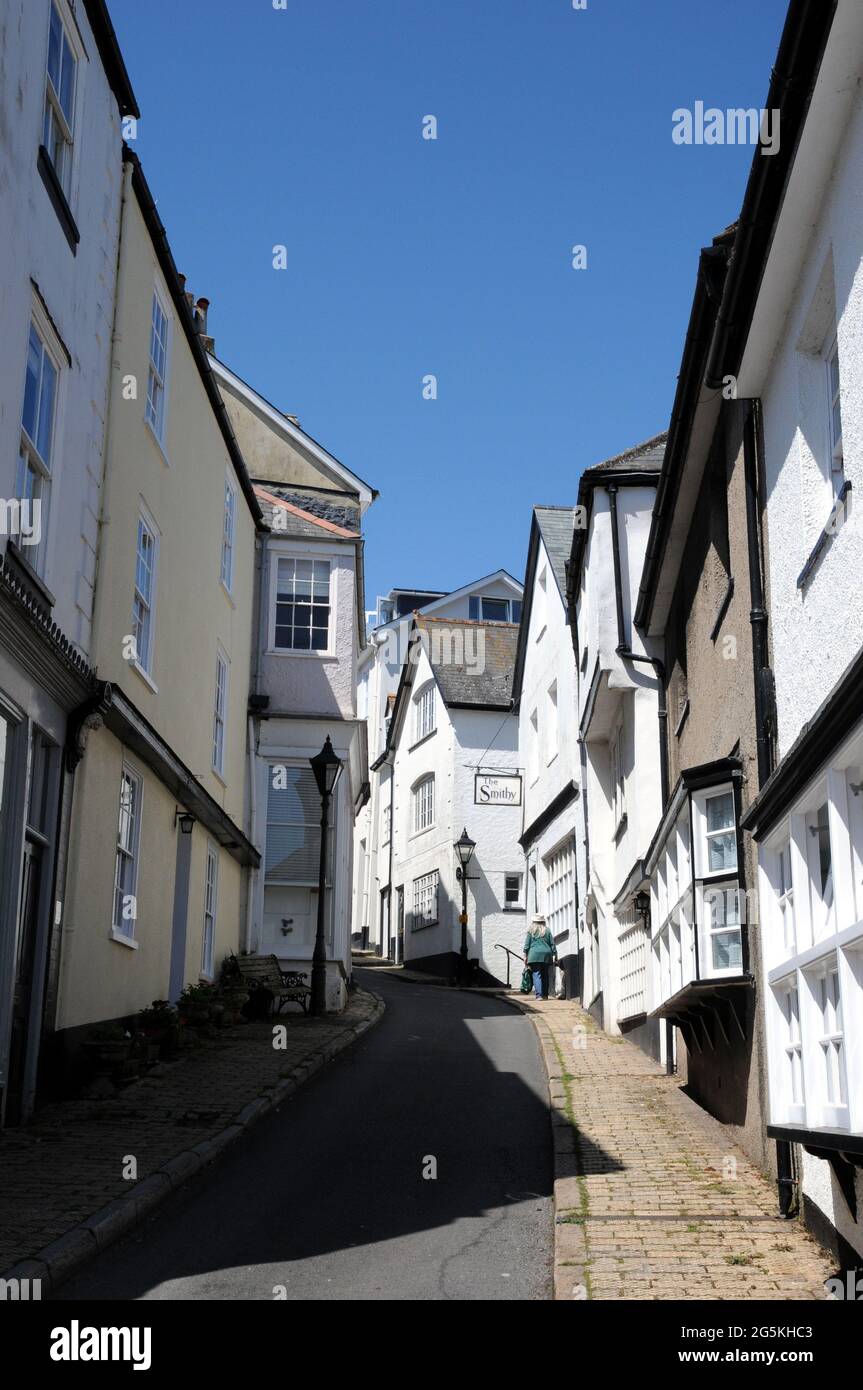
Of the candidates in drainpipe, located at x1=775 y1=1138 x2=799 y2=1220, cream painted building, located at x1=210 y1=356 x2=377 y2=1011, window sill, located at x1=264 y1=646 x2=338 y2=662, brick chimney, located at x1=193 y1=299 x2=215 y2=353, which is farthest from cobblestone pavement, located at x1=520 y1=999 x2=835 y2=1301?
brick chimney, located at x1=193 y1=299 x2=215 y2=353

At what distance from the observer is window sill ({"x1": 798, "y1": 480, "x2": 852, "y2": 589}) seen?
20.3 feet

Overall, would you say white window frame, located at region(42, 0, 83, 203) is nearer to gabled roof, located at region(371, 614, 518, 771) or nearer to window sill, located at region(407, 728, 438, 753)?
gabled roof, located at region(371, 614, 518, 771)

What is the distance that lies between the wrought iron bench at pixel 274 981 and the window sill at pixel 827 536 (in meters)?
13.1

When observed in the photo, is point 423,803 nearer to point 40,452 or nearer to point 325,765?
point 325,765

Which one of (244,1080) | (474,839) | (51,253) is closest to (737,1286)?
(244,1080)

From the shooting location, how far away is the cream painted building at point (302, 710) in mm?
21391

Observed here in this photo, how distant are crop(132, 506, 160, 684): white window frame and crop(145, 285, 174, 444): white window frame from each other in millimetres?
946

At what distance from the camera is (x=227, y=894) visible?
19609mm

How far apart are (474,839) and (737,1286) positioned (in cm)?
2825

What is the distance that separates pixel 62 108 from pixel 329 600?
11544 millimetres

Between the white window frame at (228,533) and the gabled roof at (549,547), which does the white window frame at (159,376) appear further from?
the gabled roof at (549,547)

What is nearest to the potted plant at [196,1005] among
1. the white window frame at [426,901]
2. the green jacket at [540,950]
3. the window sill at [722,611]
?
the window sill at [722,611]

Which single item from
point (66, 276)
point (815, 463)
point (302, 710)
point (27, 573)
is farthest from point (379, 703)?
point (815, 463)

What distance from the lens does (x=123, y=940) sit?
13094 millimetres
